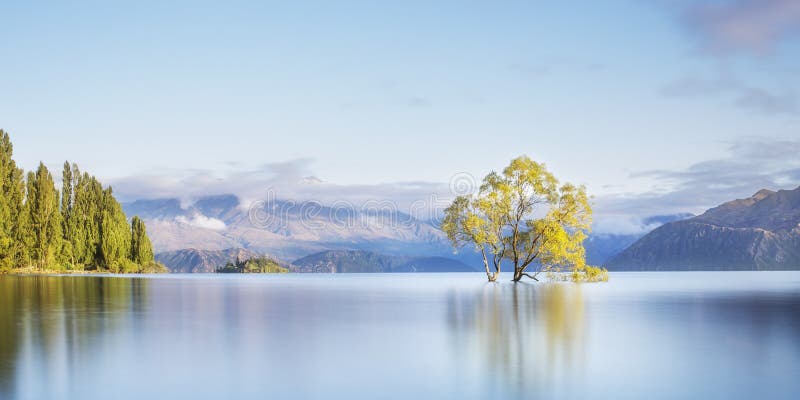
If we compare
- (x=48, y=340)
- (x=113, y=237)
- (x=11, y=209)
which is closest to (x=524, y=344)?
(x=48, y=340)

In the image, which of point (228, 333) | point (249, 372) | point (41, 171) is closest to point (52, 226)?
point (41, 171)

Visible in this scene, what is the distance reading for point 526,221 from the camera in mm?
62062

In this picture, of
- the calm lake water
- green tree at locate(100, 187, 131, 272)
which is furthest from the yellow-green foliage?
green tree at locate(100, 187, 131, 272)

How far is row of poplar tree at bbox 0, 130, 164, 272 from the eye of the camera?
94.4 metres

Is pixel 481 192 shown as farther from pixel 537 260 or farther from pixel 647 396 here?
pixel 647 396

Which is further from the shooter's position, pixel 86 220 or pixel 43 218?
pixel 86 220

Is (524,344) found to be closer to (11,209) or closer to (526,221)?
(526,221)

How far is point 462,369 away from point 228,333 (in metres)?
9.70

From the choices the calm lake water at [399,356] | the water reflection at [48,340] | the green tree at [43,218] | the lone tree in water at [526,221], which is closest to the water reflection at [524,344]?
the calm lake water at [399,356]

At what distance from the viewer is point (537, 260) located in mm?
63469

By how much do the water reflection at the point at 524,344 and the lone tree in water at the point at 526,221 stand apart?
102 ft

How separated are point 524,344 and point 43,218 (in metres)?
99.7

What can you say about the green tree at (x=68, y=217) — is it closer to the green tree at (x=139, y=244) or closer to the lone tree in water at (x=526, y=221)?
the green tree at (x=139, y=244)

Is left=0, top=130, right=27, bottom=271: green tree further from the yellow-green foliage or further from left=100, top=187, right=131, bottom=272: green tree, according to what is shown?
the yellow-green foliage
